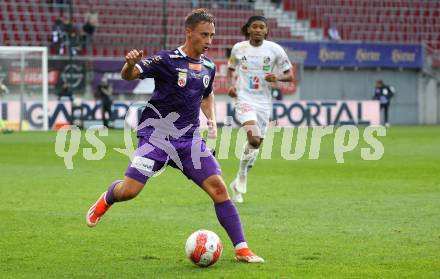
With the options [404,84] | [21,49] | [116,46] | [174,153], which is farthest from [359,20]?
[174,153]

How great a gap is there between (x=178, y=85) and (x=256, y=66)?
214 inches

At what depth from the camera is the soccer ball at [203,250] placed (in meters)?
7.94

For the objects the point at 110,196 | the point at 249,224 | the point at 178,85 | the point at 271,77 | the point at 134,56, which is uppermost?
the point at 134,56

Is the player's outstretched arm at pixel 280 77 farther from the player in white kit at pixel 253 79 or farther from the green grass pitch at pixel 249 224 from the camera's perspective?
the green grass pitch at pixel 249 224

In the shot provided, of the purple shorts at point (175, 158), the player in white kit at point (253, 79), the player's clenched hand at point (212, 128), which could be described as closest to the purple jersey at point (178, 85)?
the purple shorts at point (175, 158)

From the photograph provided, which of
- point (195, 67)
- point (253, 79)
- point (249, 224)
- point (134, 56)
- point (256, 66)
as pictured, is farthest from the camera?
point (253, 79)

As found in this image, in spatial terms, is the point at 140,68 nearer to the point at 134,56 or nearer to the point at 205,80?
the point at 134,56

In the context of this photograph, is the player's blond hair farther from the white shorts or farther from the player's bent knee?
the white shorts

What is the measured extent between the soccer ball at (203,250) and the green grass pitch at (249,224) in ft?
0.31

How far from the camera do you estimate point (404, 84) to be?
4544cm

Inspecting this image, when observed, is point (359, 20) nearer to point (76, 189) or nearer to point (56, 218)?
point (76, 189)

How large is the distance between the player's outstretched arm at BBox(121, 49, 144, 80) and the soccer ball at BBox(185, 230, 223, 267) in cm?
142

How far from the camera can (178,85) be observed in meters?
8.35

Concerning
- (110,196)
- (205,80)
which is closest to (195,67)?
(205,80)
